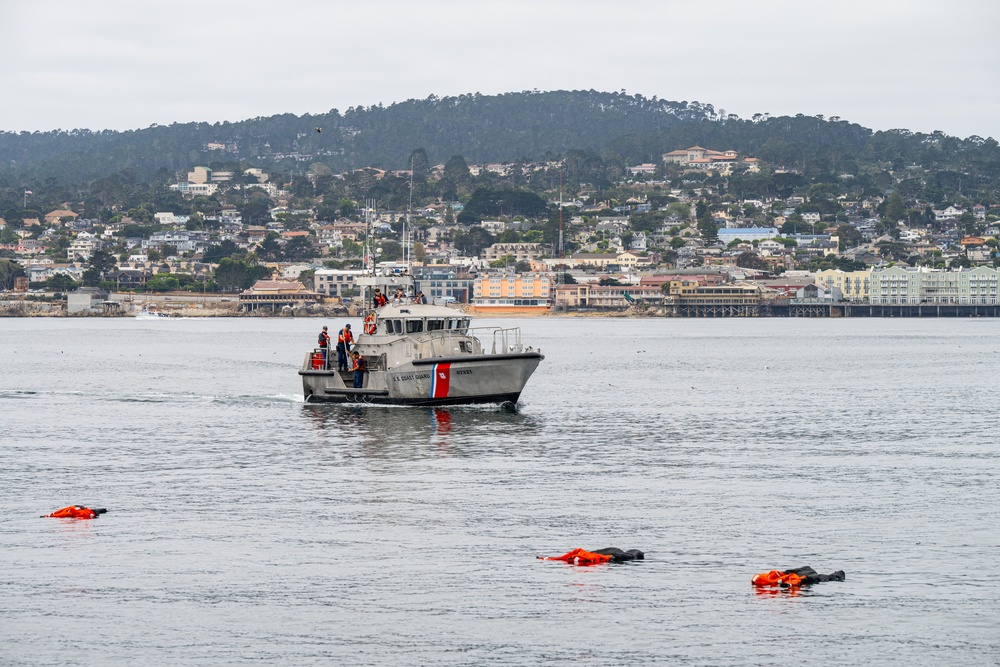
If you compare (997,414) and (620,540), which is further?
(997,414)

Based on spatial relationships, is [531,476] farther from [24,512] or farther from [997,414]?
[997,414]

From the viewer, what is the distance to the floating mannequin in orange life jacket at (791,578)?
27.4 metres

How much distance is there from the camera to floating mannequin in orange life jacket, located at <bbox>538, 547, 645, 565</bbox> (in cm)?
2931

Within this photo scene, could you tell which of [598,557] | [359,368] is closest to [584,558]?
[598,557]

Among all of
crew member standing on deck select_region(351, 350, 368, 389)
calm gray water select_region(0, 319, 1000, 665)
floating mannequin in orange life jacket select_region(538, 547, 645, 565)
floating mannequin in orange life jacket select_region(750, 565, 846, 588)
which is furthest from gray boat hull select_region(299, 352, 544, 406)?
floating mannequin in orange life jacket select_region(750, 565, 846, 588)

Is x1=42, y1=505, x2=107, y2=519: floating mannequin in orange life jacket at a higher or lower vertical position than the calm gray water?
higher

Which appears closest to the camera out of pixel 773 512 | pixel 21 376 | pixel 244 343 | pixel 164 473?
pixel 773 512

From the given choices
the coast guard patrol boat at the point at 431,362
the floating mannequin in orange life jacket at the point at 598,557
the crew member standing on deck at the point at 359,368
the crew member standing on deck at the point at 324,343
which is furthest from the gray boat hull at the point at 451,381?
the floating mannequin in orange life jacket at the point at 598,557

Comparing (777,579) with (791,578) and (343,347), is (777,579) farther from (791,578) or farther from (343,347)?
(343,347)

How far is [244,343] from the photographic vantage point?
146 m

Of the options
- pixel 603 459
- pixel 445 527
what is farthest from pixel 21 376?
pixel 445 527

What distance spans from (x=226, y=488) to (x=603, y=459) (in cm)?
1155

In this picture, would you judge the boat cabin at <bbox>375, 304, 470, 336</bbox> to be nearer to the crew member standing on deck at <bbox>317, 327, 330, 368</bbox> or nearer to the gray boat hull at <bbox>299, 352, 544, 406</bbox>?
the gray boat hull at <bbox>299, 352, 544, 406</bbox>

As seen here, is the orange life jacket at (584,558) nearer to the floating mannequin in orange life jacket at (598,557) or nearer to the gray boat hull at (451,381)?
the floating mannequin in orange life jacket at (598,557)
